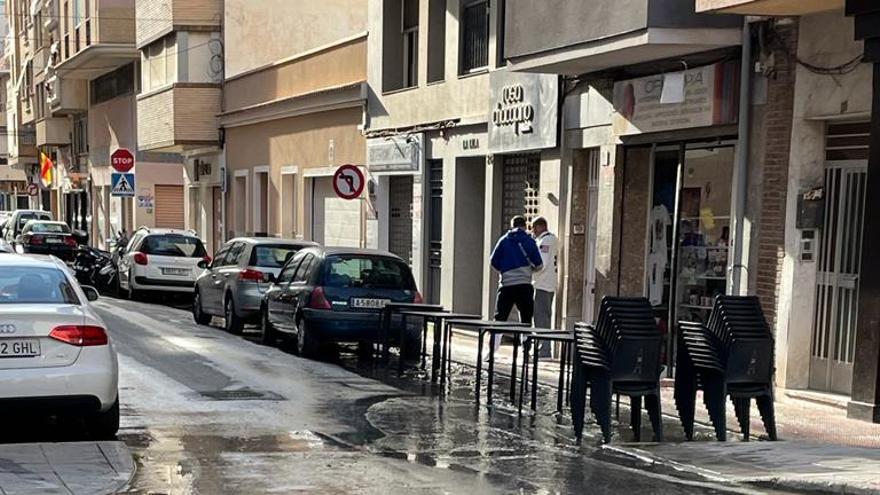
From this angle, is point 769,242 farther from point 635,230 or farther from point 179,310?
point 179,310

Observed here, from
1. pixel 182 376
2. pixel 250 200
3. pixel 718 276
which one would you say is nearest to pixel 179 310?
pixel 250 200

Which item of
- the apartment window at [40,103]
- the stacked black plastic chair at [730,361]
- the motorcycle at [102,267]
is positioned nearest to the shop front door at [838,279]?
the stacked black plastic chair at [730,361]

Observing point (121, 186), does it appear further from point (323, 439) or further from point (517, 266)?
point (323, 439)

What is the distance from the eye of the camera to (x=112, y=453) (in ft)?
26.1

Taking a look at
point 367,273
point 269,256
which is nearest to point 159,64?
point 269,256

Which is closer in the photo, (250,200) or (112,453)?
(112,453)

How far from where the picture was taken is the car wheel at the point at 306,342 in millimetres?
14289

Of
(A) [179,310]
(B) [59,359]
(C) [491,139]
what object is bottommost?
(A) [179,310]

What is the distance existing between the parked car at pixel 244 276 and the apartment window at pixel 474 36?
4.39 metres

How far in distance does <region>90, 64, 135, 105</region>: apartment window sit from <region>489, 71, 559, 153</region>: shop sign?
1064 inches

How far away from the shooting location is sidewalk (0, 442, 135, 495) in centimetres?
686

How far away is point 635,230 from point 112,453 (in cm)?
860

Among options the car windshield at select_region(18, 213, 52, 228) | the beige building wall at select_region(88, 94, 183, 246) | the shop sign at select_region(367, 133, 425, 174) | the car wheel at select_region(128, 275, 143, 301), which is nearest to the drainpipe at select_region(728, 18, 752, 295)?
the shop sign at select_region(367, 133, 425, 174)

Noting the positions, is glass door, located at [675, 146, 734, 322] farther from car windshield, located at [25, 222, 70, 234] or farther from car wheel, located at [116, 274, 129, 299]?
car windshield, located at [25, 222, 70, 234]
